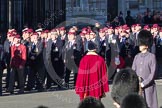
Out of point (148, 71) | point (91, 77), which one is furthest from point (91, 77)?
point (148, 71)

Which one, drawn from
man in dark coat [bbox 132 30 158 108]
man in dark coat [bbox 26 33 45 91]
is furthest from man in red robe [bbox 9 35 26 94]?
man in dark coat [bbox 132 30 158 108]

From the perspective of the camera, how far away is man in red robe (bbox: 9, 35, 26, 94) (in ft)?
50.5

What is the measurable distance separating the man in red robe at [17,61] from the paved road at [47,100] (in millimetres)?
531

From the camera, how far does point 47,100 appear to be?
14.2 m

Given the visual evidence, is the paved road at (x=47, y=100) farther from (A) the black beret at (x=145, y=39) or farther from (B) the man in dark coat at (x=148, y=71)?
(B) the man in dark coat at (x=148, y=71)

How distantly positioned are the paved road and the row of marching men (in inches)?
29.0

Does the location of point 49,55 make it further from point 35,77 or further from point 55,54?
point 35,77

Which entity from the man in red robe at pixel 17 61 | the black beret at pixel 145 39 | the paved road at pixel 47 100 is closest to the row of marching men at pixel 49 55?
the man in red robe at pixel 17 61

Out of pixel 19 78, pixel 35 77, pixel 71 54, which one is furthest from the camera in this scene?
pixel 71 54

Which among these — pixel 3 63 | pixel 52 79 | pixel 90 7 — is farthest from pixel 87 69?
pixel 90 7

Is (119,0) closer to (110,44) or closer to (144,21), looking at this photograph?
(144,21)

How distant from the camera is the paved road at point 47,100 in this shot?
13.5 meters

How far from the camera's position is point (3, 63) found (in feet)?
50.4

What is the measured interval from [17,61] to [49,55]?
1.14 m
